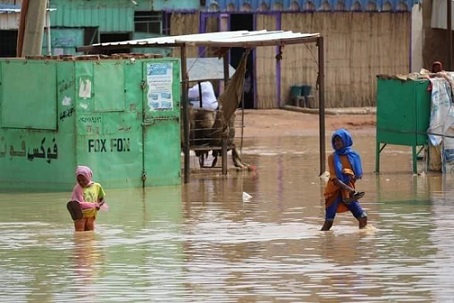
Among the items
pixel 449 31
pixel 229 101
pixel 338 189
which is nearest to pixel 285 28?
pixel 449 31

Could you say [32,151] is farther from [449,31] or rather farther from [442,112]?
[449,31]

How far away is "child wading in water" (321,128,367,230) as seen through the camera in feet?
49.8

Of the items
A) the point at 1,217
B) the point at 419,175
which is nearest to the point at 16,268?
the point at 1,217

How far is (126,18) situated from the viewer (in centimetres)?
3384

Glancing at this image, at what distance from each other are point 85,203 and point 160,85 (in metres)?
5.36

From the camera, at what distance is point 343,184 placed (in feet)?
49.6

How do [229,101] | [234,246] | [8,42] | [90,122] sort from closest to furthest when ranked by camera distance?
[234,246], [90,122], [229,101], [8,42]

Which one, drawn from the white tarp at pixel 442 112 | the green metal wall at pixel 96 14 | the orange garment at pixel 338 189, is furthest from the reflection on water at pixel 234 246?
the green metal wall at pixel 96 14

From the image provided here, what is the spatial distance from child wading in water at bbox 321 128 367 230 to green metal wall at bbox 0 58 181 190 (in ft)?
17.9

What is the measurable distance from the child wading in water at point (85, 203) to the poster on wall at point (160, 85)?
501 cm

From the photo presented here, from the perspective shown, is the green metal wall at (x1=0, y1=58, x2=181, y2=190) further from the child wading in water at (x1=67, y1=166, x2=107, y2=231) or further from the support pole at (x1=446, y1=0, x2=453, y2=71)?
the support pole at (x1=446, y1=0, x2=453, y2=71)

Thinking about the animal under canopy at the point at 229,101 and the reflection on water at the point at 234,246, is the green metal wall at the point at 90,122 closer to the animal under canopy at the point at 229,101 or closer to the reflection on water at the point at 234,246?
the reflection on water at the point at 234,246

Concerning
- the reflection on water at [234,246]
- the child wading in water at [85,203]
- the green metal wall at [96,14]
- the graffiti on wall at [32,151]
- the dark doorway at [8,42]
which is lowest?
the reflection on water at [234,246]

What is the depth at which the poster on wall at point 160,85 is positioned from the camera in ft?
67.5
